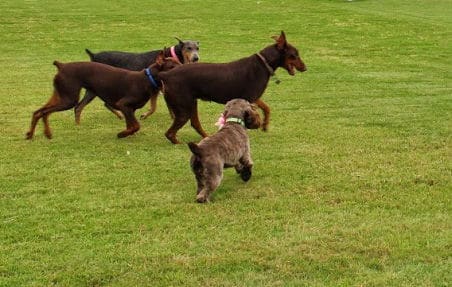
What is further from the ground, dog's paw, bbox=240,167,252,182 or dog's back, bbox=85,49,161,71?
dog's back, bbox=85,49,161,71

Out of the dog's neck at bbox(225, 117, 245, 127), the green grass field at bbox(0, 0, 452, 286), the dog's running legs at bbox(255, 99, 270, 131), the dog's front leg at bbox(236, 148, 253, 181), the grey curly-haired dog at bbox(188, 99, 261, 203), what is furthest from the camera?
the dog's running legs at bbox(255, 99, 270, 131)

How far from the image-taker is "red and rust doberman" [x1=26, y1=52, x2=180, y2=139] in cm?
791

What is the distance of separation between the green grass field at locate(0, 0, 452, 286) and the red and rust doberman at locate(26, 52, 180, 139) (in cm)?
34

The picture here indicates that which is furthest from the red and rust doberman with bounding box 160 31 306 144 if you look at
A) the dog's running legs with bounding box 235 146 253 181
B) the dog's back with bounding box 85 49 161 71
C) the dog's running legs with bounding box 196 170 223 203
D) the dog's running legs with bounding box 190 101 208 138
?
the dog's running legs with bounding box 196 170 223 203

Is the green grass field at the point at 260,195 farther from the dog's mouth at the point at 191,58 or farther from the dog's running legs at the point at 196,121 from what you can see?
the dog's mouth at the point at 191,58

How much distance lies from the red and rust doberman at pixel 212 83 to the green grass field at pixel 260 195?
0.51 metres

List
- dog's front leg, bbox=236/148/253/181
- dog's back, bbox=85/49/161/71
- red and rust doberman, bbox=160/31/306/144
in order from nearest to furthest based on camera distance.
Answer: dog's front leg, bbox=236/148/253/181, red and rust doberman, bbox=160/31/306/144, dog's back, bbox=85/49/161/71

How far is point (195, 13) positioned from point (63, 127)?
59.6 ft

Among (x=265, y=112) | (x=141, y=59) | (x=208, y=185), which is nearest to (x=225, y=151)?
(x=208, y=185)

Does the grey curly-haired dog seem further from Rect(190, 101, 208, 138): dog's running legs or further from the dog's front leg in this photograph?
Rect(190, 101, 208, 138): dog's running legs

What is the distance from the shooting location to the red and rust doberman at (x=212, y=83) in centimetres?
760

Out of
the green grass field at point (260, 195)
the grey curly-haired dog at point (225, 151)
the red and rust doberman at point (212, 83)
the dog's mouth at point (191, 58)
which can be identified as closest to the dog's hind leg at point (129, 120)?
the green grass field at point (260, 195)

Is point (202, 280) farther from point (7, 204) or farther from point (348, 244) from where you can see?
point (7, 204)

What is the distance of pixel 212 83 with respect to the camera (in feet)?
25.1
